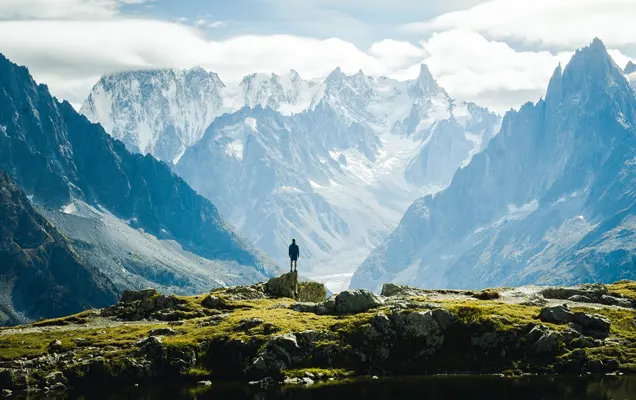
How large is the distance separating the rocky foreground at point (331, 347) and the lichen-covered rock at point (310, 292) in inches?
976

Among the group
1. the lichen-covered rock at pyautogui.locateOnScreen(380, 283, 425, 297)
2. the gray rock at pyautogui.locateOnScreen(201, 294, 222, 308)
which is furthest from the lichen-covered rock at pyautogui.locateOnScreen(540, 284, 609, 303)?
the gray rock at pyautogui.locateOnScreen(201, 294, 222, 308)

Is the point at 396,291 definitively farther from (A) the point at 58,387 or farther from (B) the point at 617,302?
(A) the point at 58,387

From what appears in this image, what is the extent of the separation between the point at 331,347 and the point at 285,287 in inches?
1436

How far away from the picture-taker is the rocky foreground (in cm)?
13138

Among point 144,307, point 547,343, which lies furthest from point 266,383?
point 547,343

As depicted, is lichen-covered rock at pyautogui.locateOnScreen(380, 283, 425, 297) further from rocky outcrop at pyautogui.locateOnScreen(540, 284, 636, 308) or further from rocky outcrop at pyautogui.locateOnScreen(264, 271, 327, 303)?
rocky outcrop at pyautogui.locateOnScreen(540, 284, 636, 308)

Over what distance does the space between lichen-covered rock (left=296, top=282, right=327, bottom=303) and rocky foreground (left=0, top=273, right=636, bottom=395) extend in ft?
81.3

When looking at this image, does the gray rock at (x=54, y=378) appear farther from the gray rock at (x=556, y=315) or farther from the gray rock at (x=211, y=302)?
the gray rock at (x=556, y=315)

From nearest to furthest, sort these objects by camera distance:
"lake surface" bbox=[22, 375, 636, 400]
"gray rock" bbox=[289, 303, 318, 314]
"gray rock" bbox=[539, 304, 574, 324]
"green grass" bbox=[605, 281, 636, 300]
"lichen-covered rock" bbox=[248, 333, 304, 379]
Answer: "lake surface" bbox=[22, 375, 636, 400] < "lichen-covered rock" bbox=[248, 333, 304, 379] < "gray rock" bbox=[539, 304, 574, 324] < "gray rock" bbox=[289, 303, 318, 314] < "green grass" bbox=[605, 281, 636, 300]

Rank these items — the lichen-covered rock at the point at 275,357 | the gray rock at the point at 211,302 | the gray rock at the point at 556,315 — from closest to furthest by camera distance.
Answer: the lichen-covered rock at the point at 275,357 → the gray rock at the point at 556,315 → the gray rock at the point at 211,302

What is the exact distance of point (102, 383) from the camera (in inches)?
5153

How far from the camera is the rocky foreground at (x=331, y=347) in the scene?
131 m

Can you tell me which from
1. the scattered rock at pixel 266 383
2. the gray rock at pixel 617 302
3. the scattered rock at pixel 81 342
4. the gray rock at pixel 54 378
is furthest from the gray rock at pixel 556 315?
the gray rock at pixel 54 378

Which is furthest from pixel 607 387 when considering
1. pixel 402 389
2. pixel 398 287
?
pixel 398 287
